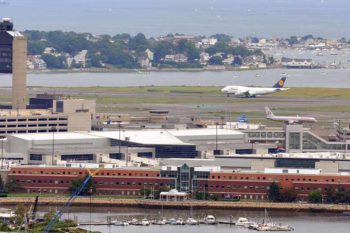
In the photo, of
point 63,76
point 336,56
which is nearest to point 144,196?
point 63,76

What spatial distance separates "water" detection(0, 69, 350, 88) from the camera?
120m

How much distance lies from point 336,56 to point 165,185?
104213mm

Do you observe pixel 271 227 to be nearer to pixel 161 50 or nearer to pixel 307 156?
pixel 307 156

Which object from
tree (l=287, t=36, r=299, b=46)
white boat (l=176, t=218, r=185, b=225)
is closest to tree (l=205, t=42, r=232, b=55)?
tree (l=287, t=36, r=299, b=46)

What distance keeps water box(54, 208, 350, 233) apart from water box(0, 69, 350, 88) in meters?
55.9

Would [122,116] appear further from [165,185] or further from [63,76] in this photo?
[63,76]

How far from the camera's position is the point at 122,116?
83.8 metres

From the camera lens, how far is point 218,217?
54.7 meters

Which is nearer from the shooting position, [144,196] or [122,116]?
[144,196]

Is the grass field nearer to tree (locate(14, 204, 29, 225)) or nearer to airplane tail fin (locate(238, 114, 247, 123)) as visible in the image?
airplane tail fin (locate(238, 114, 247, 123))

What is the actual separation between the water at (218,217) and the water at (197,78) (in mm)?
55888

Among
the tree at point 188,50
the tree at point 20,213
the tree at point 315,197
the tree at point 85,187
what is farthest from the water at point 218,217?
the tree at point 188,50

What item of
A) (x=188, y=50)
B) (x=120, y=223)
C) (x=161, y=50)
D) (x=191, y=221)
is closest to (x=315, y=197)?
(x=191, y=221)

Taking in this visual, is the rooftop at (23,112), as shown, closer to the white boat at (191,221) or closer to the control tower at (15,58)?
the control tower at (15,58)
